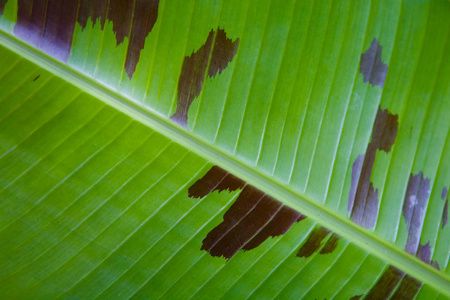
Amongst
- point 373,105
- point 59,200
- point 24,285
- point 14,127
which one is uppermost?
point 373,105

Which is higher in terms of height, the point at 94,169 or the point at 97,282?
the point at 94,169

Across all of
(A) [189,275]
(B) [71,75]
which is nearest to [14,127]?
(B) [71,75]

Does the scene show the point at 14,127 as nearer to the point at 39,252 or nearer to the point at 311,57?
the point at 39,252

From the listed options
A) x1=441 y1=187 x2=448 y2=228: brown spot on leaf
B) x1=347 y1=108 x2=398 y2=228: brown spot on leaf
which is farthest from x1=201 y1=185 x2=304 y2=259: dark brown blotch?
x1=441 y1=187 x2=448 y2=228: brown spot on leaf

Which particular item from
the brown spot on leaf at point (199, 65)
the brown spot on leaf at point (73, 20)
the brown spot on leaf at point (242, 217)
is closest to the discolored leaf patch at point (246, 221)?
the brown spot on leaf at point (242, 217)

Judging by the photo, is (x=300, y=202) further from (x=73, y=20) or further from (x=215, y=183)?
(x=73, y=20)

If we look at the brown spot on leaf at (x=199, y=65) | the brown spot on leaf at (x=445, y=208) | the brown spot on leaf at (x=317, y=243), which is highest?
the brown spot on leaf at (x=199, y=65)

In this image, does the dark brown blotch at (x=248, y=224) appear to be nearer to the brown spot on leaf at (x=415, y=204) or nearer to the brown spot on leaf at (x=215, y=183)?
the brown spot on leaf at (x=215, y=183)
